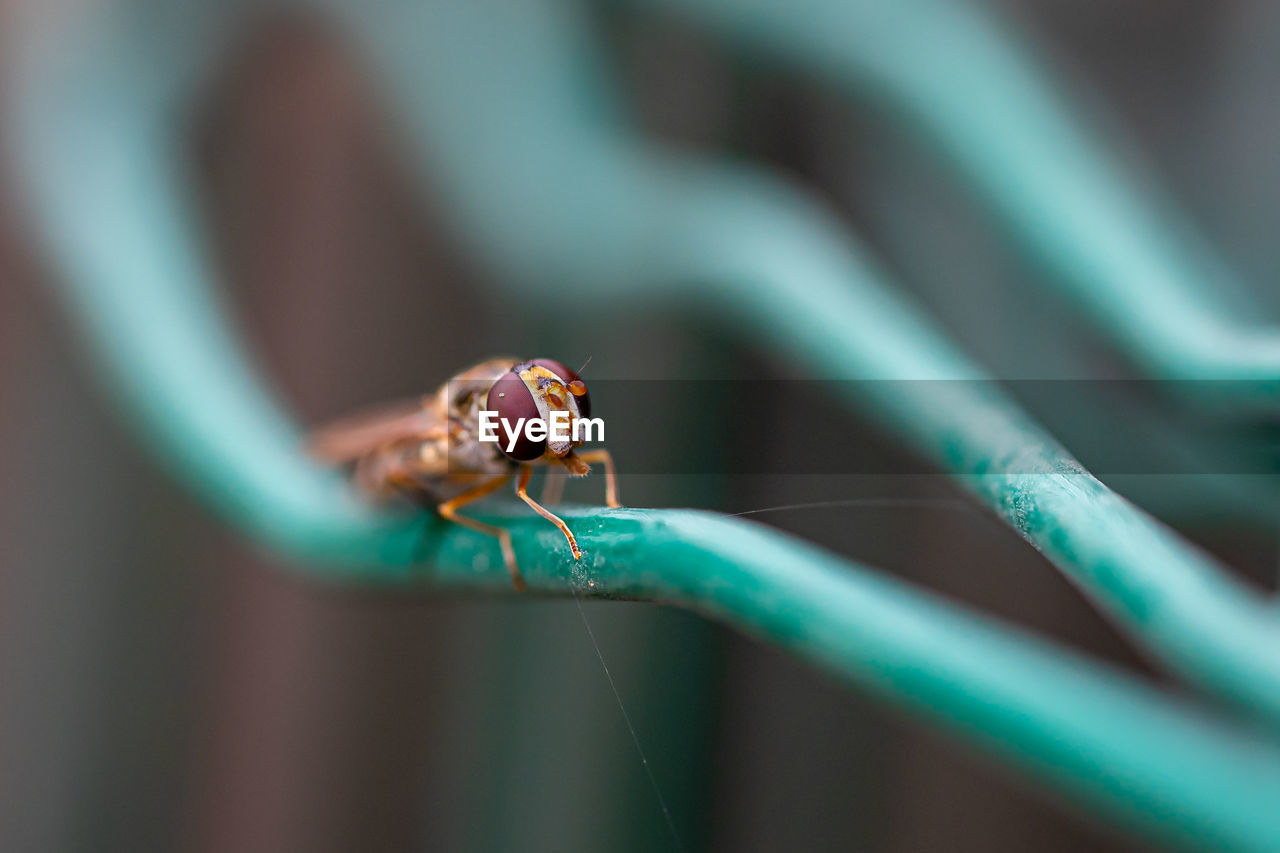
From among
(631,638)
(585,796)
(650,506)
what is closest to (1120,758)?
(650,506)

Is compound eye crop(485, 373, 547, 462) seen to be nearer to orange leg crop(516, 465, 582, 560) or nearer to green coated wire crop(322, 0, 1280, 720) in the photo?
orange leg crop(516, 465, 582, 560)

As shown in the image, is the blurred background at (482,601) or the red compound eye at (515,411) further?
the blurred background at (482,601)

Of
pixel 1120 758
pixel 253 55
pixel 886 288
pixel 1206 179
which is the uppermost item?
pixel 253 55

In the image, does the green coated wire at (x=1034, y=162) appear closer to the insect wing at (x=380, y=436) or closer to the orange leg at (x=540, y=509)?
the orange leg at (x=540, y=509)

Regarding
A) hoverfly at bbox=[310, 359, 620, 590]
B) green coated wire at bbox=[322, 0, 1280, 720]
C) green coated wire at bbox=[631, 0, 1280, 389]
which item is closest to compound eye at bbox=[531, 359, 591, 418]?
hoverfly at bbox=[310, 359, 620, 590]

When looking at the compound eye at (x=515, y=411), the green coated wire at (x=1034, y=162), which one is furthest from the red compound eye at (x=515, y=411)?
the green coated wire at (x=1034, y=162)

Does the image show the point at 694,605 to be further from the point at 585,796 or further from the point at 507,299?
the point at 507,299

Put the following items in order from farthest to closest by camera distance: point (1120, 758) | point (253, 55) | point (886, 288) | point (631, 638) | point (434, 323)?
point (434, 323), point (253, 55), point (631, 638), point (886, 288), point (1120, 758)

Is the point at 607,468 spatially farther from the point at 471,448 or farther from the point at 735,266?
the point at 735,266
